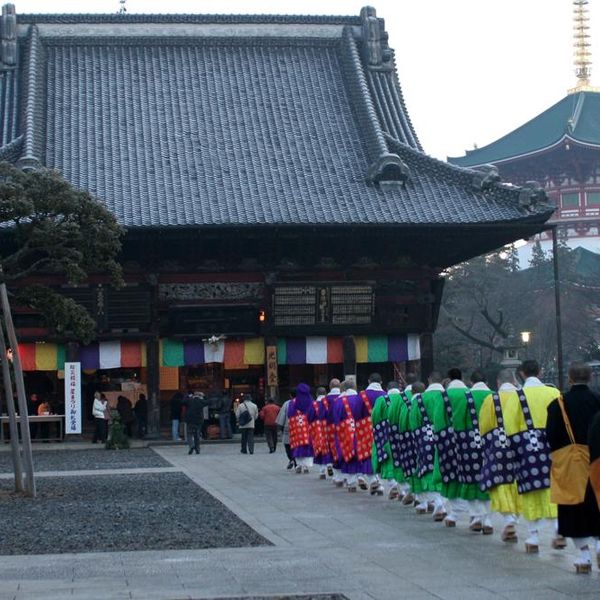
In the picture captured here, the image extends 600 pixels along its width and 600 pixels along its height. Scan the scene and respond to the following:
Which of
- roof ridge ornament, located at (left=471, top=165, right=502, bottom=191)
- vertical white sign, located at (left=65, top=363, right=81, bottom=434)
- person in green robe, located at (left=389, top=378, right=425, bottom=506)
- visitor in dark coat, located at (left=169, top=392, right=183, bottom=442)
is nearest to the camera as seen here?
person in green robe, located at (left=389, top=378, right=425, bottom=506)

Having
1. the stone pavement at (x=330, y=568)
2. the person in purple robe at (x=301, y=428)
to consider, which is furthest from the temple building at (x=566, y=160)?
the stone pavement at (x=330, y=568)

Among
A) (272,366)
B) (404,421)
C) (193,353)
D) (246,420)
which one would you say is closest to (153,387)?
(193,353)

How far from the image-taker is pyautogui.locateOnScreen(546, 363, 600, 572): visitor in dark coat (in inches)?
405

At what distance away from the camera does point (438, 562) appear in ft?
36.2

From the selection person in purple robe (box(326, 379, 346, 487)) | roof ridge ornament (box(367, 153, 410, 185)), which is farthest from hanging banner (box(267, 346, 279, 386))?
person in purple robe (box(326, 379, 346, 487))

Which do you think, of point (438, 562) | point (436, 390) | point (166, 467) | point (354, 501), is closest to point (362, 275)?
point (166, 467)

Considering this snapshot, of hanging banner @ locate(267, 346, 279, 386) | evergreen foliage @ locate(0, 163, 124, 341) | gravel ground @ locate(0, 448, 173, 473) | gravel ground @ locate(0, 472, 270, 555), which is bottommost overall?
gravel ground @ locate(0, 472, 270, 555)

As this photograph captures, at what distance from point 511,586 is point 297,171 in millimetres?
24918

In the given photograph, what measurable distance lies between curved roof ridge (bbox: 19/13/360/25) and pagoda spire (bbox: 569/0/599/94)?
31618mm

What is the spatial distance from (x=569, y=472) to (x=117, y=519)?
20.7 ft

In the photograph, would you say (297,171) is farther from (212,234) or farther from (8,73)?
(8,73)

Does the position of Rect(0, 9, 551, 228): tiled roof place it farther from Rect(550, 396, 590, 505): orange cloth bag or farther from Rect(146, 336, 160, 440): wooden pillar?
Rect(550, 396, 590, 505): orange cloth bag

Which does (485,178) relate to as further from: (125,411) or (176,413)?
(125,411)

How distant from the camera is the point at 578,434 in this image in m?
10.5
